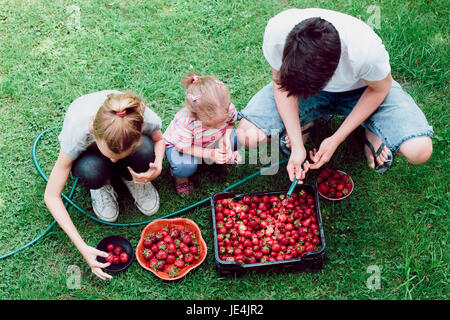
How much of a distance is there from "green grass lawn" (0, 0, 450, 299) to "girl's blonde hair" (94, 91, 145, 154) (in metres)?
0.91

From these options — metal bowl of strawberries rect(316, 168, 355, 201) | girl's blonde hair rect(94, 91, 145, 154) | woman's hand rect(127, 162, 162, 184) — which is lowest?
metal bowl of strawberries rect(316, 168, 355, 201)

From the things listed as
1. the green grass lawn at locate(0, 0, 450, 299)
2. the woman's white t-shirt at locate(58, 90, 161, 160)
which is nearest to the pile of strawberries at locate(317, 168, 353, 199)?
the green grass lawn at locate(0, 0, 450, 299)

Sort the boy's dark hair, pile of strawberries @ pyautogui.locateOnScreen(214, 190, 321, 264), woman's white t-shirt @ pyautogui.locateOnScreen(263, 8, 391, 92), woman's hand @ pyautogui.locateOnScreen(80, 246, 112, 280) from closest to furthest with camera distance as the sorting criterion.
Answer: the boy's dark hair, woman's white t-shirt @ pyautogui.locateOnScreen(263, 8, 391, 92), woman's hand @ pyautogui.locateOnScreen(80, 246, 112, 280), pile of strawberries @ pyautogui.locateOnScreen(214, 190, 321, 264)

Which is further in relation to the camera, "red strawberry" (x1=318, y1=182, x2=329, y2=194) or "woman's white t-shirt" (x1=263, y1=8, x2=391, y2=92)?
"red strawberry" (x1=318, y1=182, x2=329, y2=194)

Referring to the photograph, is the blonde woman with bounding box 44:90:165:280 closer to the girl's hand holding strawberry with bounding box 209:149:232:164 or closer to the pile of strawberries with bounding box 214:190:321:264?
the girl's hand holding strawberry with bounding box 209:149:232:164

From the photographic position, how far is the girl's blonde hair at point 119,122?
87.0 inches

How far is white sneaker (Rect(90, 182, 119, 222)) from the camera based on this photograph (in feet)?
9.57

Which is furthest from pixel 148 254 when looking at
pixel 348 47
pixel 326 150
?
pixel 348 47

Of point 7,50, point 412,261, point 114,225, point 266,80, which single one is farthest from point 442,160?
point 7,50

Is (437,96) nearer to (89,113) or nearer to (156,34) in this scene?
(156,34)

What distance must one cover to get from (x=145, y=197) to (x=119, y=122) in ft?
2.93

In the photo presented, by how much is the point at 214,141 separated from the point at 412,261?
5.02 ft

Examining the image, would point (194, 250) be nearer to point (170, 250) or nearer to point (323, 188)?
point (170, 250)

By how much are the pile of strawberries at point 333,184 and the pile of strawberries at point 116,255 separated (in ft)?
4.60
